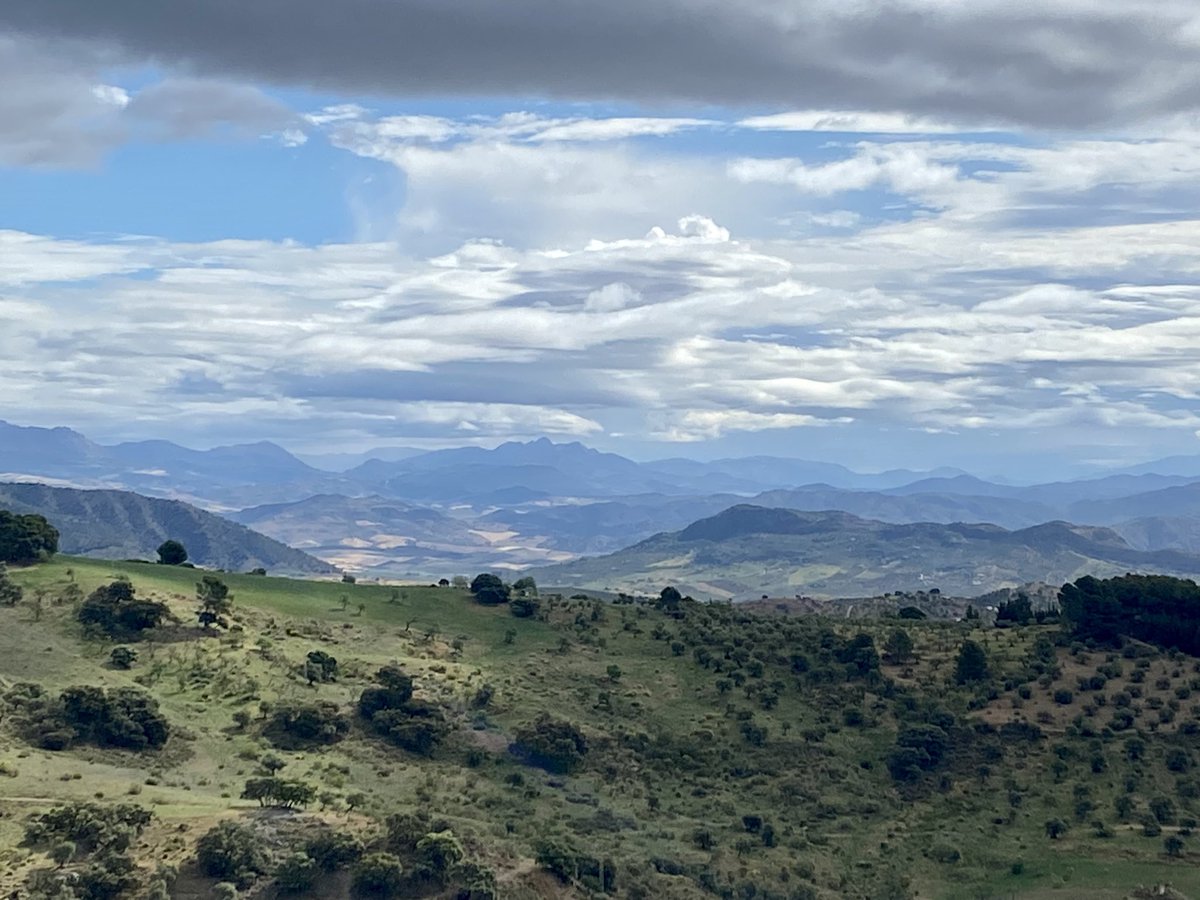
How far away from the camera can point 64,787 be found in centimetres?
6500

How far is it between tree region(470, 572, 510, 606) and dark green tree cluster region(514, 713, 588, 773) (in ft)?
120

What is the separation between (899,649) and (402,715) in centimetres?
4674

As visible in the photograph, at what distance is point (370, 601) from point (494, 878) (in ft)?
214

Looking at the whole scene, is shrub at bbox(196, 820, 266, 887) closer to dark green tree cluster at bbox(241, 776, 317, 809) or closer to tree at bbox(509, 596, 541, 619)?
dark green tree cluster at bbox(241, 776, 317, 809)

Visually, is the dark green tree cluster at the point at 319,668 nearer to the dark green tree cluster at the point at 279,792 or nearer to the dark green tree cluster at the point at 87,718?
the dark green tree cluster at the point at 87,718

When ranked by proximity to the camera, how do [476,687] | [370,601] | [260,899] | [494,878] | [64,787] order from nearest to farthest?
[260,899], [494,878], [64,787], [476,687], [370,601]

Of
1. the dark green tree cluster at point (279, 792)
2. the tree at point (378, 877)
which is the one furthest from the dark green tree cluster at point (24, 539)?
the tree at point (378, 877)

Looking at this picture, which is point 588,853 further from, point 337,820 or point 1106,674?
point 1106,674

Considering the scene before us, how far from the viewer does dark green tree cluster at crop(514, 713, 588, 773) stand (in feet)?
289

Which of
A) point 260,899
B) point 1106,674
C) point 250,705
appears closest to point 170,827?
point 260,899

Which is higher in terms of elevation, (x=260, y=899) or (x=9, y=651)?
(x=9, y=651)

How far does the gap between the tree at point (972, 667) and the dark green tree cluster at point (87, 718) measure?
62656mm

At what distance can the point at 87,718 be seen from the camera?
77.3m

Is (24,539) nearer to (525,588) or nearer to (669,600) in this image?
(525,588)
